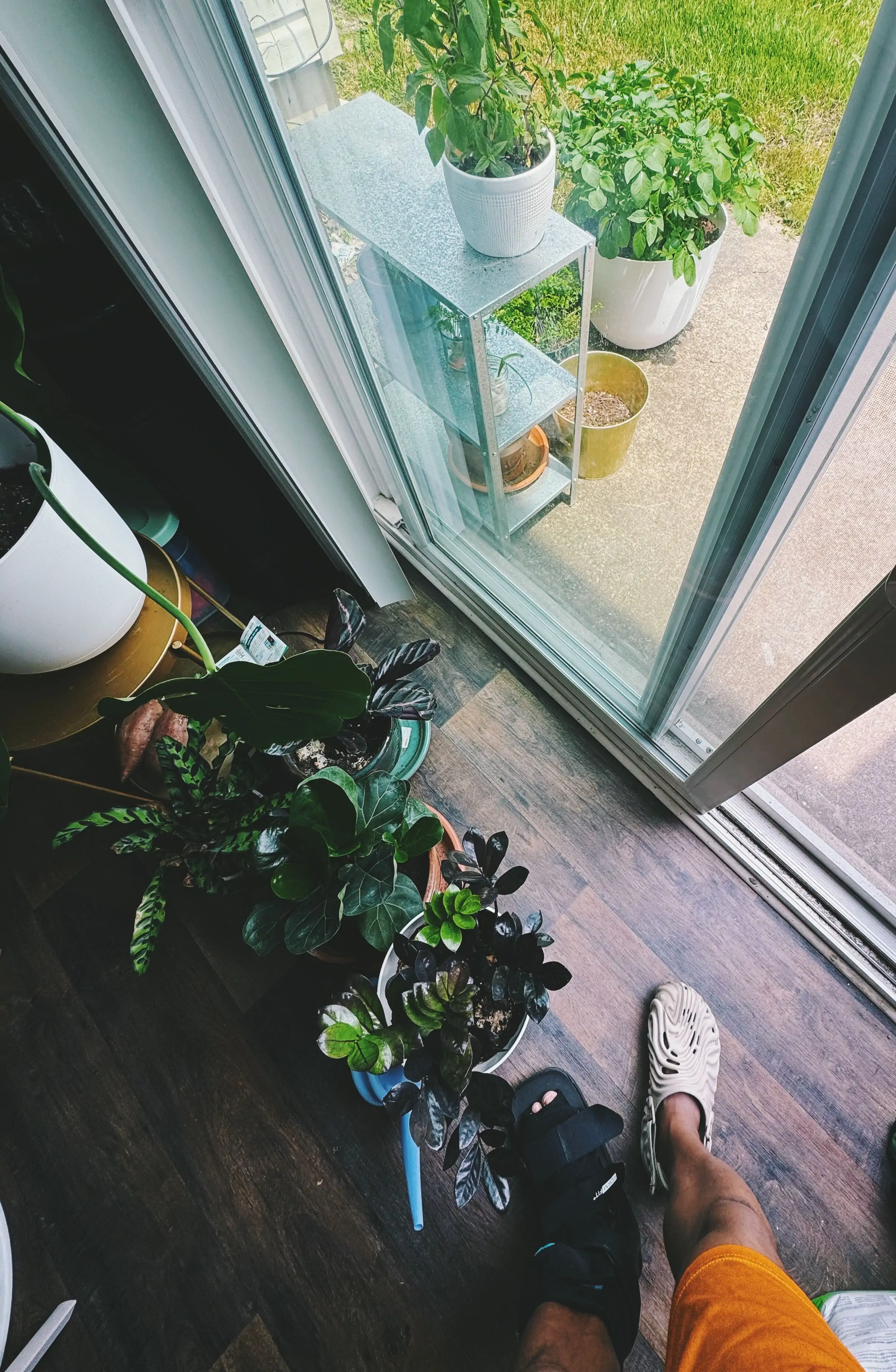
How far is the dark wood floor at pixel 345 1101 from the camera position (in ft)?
3.53

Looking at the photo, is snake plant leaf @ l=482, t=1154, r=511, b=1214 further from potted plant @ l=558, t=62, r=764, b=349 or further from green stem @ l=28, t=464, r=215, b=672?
potted plant @ l=558, t=62, r=764, b=349

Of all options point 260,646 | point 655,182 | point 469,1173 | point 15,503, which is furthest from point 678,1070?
point 15,503

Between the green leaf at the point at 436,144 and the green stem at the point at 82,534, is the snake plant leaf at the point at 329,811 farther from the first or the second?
the green leaf at the point at 436,144

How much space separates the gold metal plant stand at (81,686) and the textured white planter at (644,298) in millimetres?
781

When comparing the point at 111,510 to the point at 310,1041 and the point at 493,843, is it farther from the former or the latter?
the point at 310,1041

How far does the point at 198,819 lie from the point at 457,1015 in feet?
1.56

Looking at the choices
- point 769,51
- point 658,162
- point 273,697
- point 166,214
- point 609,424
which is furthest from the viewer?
point 609,424

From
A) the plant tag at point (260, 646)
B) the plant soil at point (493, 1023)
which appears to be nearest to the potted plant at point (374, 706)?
the plant tag at point (260, 646)

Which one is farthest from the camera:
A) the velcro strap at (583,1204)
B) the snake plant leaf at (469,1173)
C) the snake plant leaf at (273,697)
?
the velcro strap at (583,1204)

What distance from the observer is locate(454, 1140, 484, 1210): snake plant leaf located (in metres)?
0.75

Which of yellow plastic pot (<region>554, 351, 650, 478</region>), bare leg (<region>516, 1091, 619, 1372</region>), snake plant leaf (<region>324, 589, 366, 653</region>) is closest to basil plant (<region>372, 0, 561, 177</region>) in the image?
yellow plastic pot (<region>554, 351, 650, 478</region>)

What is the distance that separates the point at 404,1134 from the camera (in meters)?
1.08

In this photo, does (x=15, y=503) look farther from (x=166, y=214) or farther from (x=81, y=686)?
(x=166, y=214)

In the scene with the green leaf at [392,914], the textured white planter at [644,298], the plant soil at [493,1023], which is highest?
the textured white planter at [644,298]
